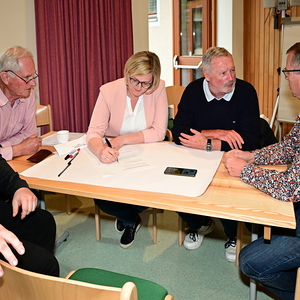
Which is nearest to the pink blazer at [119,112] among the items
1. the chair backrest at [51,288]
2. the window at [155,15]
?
the chair backrest at [51,288]

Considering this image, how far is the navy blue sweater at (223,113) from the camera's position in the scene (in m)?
2.28

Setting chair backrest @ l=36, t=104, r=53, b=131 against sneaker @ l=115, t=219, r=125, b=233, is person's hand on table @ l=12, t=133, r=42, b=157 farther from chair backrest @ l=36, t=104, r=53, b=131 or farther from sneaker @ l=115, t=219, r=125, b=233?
sneaker @ l=115, t=219, r=125, b=233

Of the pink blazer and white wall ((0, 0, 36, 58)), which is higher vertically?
white wall ((0, 0, 36, 58))

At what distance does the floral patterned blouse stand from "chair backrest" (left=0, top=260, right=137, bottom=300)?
0.84 m

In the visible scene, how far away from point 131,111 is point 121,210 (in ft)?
2.12

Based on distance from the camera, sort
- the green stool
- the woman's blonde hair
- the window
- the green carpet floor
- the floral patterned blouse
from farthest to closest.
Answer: the window
the woman's blonde hair
the green carpet floor
the floral patterned blouse
the green stool

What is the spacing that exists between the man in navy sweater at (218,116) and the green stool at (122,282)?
0.94 metres

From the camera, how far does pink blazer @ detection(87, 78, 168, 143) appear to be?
237cm

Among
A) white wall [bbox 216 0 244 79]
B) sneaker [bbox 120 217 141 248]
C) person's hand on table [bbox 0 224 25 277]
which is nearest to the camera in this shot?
person's hand on table [bbox 0 224 25 277]

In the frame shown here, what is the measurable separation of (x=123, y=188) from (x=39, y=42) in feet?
7.14

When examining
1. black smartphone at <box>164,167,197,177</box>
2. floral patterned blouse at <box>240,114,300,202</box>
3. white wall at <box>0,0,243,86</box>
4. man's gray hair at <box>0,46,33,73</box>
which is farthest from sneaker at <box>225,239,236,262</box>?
white wall at <box>0,0,243,86</box>

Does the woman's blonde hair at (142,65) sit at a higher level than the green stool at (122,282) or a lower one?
higher

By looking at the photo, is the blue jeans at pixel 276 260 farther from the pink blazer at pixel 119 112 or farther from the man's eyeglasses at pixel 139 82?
the man's eyeglasses at pixel 139 82

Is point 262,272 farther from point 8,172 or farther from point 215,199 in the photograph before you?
point 8,172
